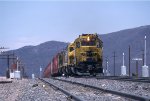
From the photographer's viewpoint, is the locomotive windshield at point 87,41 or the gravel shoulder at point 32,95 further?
the locomotive windshield at point 87,41

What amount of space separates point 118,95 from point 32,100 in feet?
9.32

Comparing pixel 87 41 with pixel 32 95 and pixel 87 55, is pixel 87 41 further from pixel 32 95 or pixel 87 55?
pixel 32 95

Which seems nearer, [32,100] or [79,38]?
[32,100]

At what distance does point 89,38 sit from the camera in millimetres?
37062

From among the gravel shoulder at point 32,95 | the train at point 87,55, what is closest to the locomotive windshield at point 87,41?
the train at point 87,55

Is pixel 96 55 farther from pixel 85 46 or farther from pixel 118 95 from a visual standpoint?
pixel 118 95

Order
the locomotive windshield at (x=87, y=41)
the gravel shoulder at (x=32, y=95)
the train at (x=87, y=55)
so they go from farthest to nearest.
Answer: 1. the locomotive windshield at (x=87, y=41)
2. the train at (x=87, y=55)
3. the gravel shoulder at (x=32, y=95)

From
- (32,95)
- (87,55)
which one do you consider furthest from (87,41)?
(32,95)

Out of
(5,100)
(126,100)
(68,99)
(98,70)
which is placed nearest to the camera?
(126,100)

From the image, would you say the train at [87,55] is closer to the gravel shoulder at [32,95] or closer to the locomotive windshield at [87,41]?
the locomotive windshield at [87,41]

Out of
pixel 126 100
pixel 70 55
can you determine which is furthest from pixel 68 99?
pixel 70 55

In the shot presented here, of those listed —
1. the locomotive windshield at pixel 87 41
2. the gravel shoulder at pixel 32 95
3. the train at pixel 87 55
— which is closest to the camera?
the gravel shoulder at pixel 32 95

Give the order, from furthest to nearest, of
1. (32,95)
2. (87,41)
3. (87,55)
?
(87,41), (87,55), (32,95)

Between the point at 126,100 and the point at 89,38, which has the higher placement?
the point at 89,38
